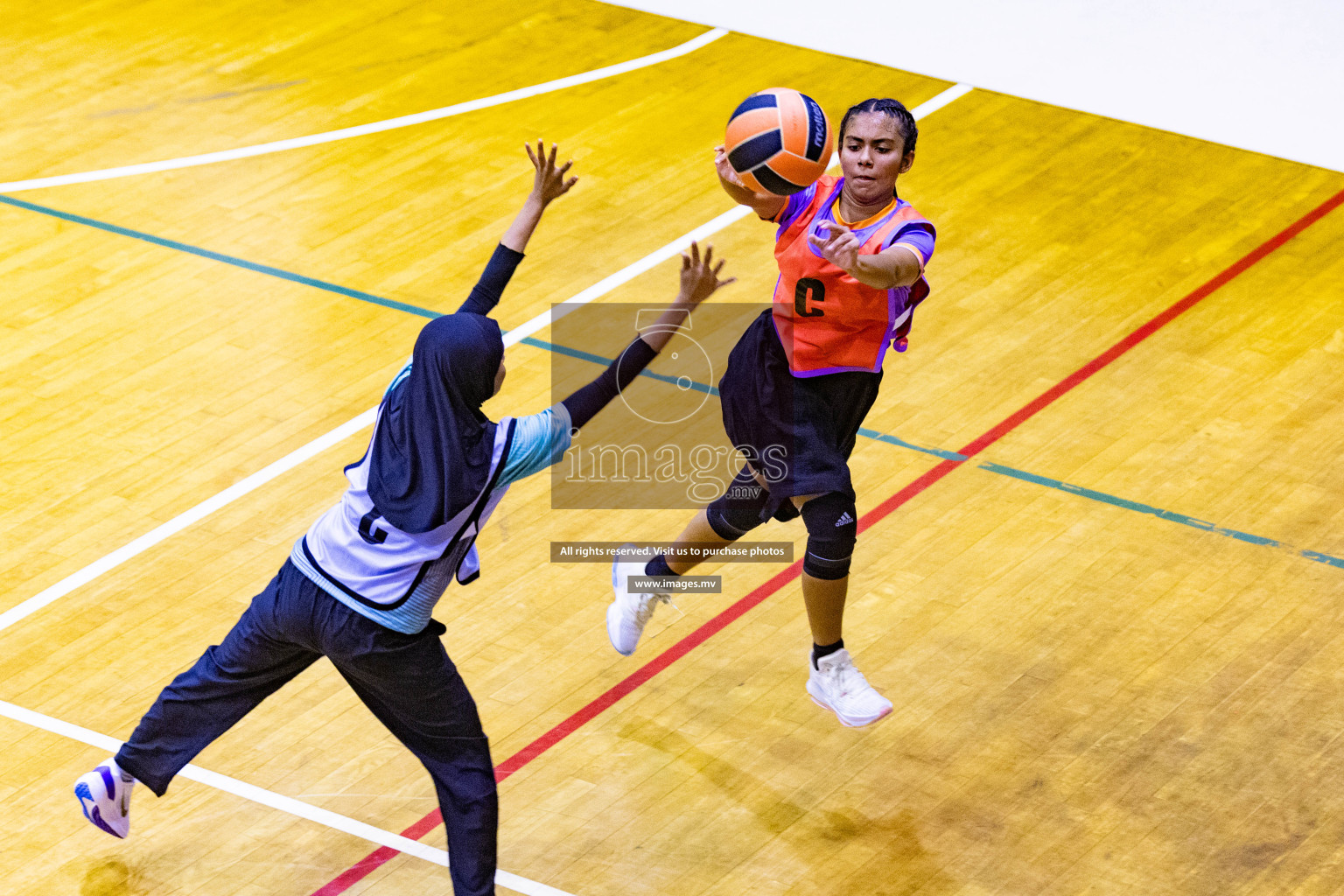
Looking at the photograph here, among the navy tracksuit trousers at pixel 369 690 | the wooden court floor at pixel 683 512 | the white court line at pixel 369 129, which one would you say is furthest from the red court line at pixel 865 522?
A: the white court line at pixel 369 129

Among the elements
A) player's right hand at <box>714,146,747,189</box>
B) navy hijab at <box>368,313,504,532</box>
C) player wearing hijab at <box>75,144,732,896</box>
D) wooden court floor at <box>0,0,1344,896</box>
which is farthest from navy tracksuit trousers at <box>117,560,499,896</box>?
player's right hand at <box>714,146,747,189</box>

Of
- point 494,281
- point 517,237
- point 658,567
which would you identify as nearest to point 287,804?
point 658,567

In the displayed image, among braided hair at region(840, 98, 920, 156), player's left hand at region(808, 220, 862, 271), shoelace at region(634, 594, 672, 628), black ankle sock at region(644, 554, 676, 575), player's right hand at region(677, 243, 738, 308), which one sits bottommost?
shoelace at region(634, 594, 672, 628)

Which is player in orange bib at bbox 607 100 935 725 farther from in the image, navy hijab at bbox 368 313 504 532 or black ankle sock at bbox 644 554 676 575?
navy hijab at bbox 368 313 504 532

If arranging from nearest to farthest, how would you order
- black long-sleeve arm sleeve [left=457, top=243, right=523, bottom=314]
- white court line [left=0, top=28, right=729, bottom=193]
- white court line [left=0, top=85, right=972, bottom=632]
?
black long-sleeve arm sleeve [left=457, top=243, right=523, bottom=314], white court line [left=0, top=85, right=972, bottom=632], white court line [left=0, top=28, right=729, bottom=193]

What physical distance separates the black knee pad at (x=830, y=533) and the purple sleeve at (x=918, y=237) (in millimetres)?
790

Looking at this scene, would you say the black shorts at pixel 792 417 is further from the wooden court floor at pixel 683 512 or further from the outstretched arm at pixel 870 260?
the wooden court floor at pixel 683 512

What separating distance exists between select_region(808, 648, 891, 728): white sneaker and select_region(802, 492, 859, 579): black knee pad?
1.10 feet

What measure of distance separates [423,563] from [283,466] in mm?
3027

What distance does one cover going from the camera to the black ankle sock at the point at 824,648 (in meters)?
5.75

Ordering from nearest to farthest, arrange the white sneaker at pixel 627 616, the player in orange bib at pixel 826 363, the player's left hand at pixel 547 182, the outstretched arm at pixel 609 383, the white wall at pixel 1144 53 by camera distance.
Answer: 1. the outstretched arm at pixel 609 383
2. the player's left hand at pixel 547 182
3. the player in orange bib at pixel 826 363
4. the white sneaker at pixel 627 616
5. the white wall at pixel 1144 53

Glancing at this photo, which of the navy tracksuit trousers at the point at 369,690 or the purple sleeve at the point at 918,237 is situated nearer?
the navy tracksuit trousers at the point at 369,690

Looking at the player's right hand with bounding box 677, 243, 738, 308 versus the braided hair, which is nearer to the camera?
the player's right hand with bounding box 677, 243, 738, 308

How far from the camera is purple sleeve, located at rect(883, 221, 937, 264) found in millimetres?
5250
